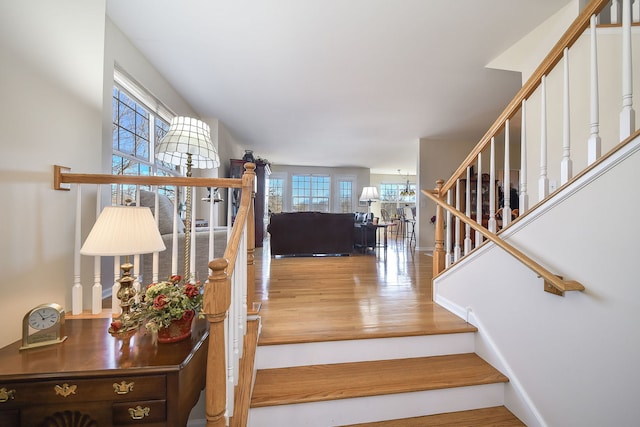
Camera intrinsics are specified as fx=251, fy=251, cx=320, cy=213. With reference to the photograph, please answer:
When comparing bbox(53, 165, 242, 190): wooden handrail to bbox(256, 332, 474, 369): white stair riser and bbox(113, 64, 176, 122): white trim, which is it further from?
bbox(113, 64, 176, 122): white trim

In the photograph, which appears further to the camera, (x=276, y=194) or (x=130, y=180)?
(x=276, y=194)

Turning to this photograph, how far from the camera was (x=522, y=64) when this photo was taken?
256 cm

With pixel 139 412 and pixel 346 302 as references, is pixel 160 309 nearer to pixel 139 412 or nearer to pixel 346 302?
pixel 139 412

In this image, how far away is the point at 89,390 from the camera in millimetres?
876

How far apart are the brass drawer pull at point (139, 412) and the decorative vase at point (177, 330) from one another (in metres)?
0.23

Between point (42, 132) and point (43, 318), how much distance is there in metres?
0.87

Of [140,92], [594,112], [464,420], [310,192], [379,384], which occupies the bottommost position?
[464,420]

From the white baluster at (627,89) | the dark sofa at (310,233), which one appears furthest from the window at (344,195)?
the white baluster at (627,89)

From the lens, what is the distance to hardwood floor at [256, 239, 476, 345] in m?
1.71

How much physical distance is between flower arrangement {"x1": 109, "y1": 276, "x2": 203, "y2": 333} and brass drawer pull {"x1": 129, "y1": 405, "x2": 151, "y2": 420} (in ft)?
0.84

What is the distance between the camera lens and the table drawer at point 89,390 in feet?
2.79

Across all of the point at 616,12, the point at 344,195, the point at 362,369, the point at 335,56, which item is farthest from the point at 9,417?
the point at 344,195

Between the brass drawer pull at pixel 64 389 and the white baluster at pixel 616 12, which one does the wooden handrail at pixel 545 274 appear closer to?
the white baluster at pixel 616 12

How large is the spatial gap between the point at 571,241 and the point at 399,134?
4.60 metres
